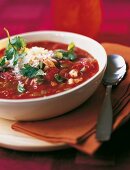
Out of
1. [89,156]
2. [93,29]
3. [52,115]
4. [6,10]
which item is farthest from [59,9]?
[89,156]

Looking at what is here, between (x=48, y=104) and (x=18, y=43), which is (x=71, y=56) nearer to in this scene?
(x=18, y=43)

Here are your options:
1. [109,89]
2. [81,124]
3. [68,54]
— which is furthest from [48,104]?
[68,54]

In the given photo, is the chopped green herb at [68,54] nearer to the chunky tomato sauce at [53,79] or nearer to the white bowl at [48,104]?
the chunky tomato sauce at [53,79]

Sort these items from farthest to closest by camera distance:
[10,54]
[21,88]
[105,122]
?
[10,54] → [21,88] → [105,122]

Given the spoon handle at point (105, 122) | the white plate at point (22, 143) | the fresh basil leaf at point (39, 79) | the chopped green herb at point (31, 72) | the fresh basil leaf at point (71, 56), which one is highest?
the chopped green herb at point (31, 72)

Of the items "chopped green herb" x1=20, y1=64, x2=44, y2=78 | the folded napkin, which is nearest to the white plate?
the folded napkin

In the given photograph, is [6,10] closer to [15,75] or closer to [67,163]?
[15,75]

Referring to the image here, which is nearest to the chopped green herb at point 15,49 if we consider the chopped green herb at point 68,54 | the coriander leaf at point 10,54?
the coriander leaf at point 10,54
